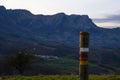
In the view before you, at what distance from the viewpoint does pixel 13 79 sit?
2128 centimetres

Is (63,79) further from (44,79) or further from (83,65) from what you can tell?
(83,65)

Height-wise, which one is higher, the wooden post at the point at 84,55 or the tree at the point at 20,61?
the wooden post at the point at 84,55

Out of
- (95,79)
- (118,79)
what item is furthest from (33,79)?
(118,79)

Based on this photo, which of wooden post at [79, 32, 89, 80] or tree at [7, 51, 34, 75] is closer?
wooden post at [79, 32, 89, 80]

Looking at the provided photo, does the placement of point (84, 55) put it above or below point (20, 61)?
above

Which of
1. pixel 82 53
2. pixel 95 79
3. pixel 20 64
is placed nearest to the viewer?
pixel 82 53

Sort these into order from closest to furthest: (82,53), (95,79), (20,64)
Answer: (82,53) → (95,79) → (20,64)

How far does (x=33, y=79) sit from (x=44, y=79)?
74cm

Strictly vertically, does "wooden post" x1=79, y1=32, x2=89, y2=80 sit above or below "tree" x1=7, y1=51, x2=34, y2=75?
above

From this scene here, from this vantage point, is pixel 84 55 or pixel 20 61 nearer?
pixel 84 55

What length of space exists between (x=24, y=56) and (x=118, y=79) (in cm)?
4188

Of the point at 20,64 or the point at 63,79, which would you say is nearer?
the point at 63,79

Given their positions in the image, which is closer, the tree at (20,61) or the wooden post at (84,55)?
the wooden post at (84,55)

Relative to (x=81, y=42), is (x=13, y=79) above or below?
below
